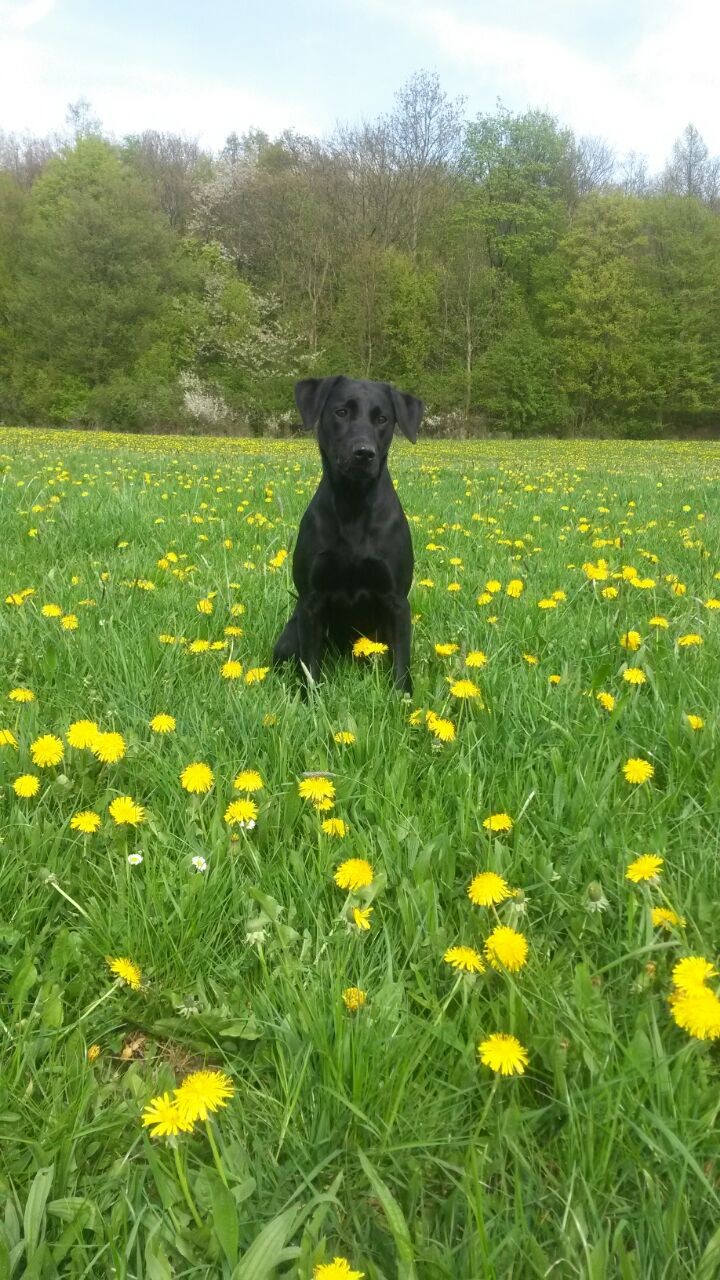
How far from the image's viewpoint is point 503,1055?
1.08 meters

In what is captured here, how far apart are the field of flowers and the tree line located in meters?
32.5

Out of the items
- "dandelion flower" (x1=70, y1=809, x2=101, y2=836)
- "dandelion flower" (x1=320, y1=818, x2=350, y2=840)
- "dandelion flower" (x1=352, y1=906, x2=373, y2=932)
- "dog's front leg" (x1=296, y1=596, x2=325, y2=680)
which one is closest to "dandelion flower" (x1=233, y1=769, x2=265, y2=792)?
"dandelion flower" (x1=320, y1=818, x2=350, y2=840)

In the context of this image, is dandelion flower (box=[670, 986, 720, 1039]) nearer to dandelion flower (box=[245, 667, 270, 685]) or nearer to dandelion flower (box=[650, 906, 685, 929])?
dandelion flower (box=[650, 906, 685, 929])

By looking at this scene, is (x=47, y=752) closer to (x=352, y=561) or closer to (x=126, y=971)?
(x=126, y=971)

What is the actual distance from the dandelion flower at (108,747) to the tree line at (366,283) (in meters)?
32.8

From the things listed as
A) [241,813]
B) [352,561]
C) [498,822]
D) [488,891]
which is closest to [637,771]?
[498,822]

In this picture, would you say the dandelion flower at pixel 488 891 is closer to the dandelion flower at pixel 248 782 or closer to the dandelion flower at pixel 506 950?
the dandelion flower at pixel 506 950

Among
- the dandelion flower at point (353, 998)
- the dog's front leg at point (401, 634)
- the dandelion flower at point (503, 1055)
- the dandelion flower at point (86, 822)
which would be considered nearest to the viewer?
the dandelion flower at point (503, 1055)

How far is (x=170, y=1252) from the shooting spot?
3.18 feet

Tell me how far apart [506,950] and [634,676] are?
1.35 metres

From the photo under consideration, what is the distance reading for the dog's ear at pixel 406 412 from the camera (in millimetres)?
3455

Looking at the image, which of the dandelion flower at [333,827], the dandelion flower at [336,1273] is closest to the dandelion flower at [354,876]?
the dandelion flower at [333,827]

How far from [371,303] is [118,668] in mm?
33931

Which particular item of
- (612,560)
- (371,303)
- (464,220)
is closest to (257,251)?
(371,303)
